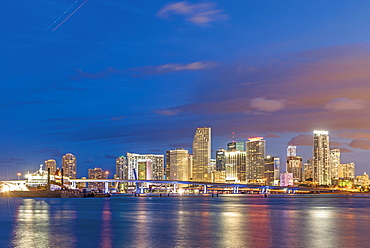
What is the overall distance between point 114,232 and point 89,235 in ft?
12.0

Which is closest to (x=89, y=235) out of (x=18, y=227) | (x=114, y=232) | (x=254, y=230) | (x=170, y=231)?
(x=114, y=232)

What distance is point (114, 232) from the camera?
50188 millimetres

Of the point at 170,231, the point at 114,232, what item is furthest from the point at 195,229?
the point at 114,232

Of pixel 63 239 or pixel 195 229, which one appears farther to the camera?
pixel 195 229

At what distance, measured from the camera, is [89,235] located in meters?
47.1

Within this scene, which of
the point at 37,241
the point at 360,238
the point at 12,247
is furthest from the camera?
the point at 360,238

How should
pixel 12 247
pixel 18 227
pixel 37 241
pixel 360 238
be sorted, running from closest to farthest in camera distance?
pixel 12 247, pixel 37 241, pixel 360 238, pixel 18 227

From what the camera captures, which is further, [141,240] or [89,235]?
[89,235]

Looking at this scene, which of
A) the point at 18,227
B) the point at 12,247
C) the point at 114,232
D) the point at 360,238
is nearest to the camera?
the point at 12,247

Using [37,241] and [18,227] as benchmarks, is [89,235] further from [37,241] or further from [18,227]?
[18,227]

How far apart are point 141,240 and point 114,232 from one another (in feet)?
25.6

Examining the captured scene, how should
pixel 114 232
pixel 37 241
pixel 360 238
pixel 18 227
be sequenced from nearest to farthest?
pixel 37 241 < pixel 360 238 < pixel 114 232 < pixel 18 227

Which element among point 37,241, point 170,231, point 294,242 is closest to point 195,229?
point 170,231

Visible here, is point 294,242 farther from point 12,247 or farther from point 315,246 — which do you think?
point 12,247
